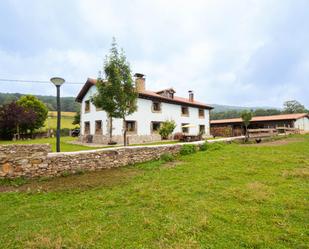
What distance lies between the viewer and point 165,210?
4336 mm

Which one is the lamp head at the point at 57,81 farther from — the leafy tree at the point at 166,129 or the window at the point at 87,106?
the window at the point at 87,106

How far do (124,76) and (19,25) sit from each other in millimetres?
8509

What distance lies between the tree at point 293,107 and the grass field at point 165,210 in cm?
6760

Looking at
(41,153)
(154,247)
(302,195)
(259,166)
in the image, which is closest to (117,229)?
(154,247)

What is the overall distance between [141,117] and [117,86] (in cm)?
867

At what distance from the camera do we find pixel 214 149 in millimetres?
11688

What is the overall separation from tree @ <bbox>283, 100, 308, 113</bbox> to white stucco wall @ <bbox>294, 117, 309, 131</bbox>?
33417mm

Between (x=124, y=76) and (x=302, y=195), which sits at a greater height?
(x=124, y=76)

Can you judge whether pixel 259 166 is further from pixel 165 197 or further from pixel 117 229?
pixel 117 229

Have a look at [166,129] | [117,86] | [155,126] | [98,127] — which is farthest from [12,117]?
[117,86]

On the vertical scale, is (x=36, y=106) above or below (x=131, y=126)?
above

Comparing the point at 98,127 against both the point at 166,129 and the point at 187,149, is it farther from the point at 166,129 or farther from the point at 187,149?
the point at 187,149

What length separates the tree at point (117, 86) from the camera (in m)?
12.5

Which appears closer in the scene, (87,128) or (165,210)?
(165,210)
